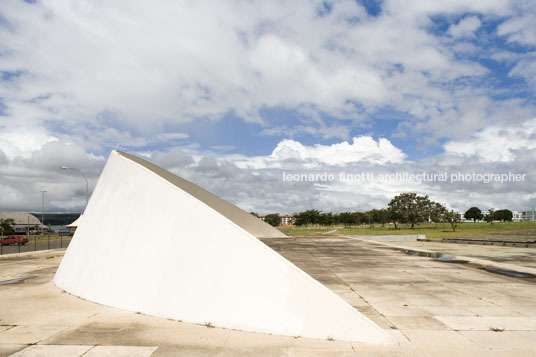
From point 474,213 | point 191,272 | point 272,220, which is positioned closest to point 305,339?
point 191,272

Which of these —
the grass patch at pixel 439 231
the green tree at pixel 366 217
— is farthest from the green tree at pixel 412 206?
the green tree at pixel 366 217

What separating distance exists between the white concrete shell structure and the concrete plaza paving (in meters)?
0.26

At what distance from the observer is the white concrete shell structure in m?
6.13

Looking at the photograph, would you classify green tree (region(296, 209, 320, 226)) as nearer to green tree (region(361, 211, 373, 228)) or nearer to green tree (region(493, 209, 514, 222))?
green tree (region(361, 211, 373, 228))

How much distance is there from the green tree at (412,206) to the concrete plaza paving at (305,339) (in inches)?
2686

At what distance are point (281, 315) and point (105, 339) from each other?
313 cm

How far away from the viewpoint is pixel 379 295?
10.1 meters

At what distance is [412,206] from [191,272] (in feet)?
253

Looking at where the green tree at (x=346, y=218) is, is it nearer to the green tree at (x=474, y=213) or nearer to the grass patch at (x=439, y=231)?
the grass patch at (x=439, y=231)

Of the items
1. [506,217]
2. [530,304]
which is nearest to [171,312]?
[530,304]

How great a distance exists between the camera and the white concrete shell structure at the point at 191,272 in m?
6.13

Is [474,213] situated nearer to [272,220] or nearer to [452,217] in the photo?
[452,217]

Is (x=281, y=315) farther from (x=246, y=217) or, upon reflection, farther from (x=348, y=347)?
(x=246, y=217)

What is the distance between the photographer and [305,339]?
597cm
